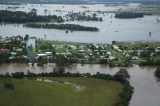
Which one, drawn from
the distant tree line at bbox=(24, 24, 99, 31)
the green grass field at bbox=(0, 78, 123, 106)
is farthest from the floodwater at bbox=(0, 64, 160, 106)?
the distant tree line at bbox=(24, 24, 99, 31)

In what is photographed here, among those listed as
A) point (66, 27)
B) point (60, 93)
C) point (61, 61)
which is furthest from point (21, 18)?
point (60, 93)

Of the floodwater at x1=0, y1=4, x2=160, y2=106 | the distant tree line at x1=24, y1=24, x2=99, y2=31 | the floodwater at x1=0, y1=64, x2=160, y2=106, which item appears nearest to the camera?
the floodwater at x1=0, y1=64, x2=160, y2=106

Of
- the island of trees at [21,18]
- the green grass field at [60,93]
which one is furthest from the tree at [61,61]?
the island of trees at [21,18]

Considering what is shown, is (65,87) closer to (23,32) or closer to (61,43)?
(61,43)

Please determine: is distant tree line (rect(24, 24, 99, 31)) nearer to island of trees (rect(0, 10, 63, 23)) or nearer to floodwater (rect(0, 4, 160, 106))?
floodwater (rect(0, 4, 160, 106))

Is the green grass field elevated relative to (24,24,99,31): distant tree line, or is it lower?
lower
